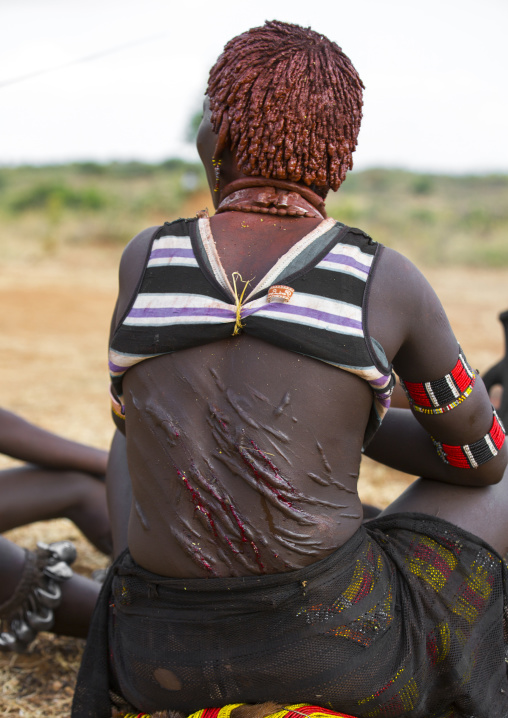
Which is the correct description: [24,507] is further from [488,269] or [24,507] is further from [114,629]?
[488,269]

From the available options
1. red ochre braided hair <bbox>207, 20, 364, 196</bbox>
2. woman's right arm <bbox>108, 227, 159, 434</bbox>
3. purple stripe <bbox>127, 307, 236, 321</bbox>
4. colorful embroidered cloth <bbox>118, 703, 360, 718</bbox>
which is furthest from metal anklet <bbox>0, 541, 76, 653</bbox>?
red ochre braided hair <bbox>207, 20, 364, 196</bbox>

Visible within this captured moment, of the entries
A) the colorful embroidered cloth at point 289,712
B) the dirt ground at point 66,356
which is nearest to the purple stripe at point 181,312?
the colorful embroidered cloth at point 289,712

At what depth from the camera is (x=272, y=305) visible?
1.49m

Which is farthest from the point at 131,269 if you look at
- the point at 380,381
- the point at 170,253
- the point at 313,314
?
the point at 380,381

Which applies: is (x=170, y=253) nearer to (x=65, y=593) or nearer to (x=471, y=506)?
(x=471, y=506)

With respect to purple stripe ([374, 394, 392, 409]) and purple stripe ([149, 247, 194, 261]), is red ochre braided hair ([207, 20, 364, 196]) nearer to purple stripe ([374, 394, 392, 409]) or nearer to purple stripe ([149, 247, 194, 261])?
purple stripe ([149, 247, 194, 261])

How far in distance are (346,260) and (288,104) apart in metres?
0.38

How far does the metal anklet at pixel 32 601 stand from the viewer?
2.37m

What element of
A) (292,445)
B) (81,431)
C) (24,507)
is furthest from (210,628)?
(81,431)

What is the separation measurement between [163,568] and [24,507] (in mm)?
1218

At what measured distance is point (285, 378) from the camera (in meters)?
1.49

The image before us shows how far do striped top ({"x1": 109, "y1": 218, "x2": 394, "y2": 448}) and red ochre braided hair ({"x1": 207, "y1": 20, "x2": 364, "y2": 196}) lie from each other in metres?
0.18

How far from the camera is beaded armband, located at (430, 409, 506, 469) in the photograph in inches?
69.4

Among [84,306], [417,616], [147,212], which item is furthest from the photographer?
[147,212]
